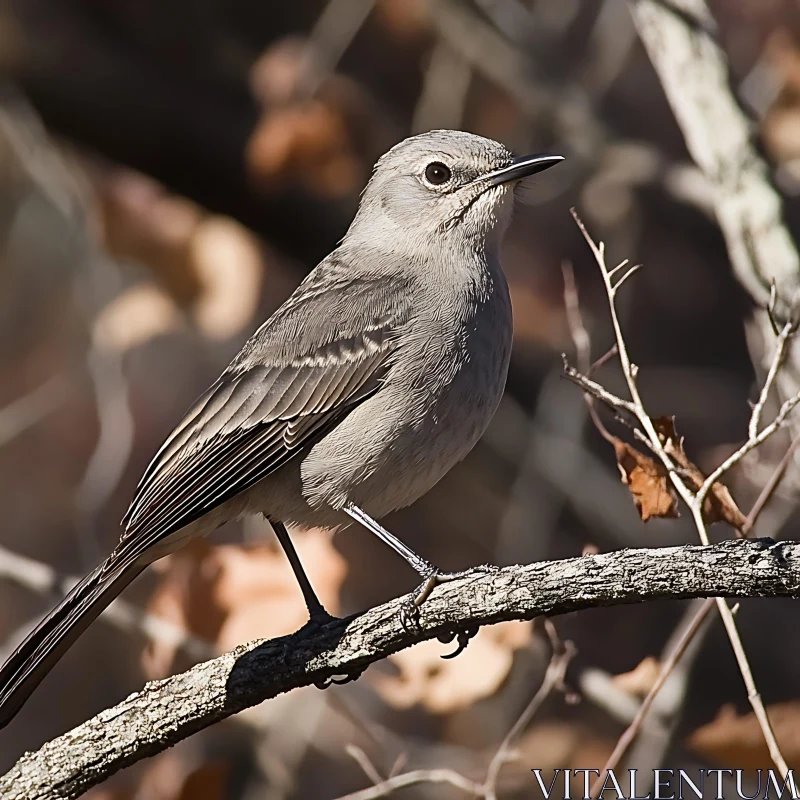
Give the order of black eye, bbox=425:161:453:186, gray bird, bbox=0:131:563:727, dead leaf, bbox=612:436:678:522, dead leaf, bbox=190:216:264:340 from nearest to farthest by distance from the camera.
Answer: dead leaf, bbox=612:436:678:522, gray bird, bbox=0:131:563:727, black eye, bbox=425:161:453:186, dead leaf, bbox=190:216:264:340

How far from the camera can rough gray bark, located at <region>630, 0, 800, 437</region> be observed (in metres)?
5.72

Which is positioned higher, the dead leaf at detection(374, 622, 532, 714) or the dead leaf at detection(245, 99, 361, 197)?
the dead leaf at detection(245, 99, 361, 197)

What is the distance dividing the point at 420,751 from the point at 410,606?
12.0 ft

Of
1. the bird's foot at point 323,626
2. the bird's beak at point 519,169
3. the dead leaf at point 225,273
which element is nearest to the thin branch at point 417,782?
the bird's foot at point 323,626

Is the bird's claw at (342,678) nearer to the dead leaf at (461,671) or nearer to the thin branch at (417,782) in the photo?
the thin branch at (417,782)

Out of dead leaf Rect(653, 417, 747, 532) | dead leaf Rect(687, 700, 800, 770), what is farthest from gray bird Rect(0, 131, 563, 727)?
dead leaf Rect(687, 700, 800, 770)

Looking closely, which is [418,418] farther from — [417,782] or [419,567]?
[417,782]

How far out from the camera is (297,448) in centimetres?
472

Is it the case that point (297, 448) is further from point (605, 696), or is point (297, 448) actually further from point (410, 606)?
point (605, 696)

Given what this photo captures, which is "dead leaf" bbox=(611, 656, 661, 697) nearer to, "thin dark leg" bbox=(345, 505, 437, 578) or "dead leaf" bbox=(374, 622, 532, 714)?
"dead leaf" bbox=(374, 622, 532, 714)

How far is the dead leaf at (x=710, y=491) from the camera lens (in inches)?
167

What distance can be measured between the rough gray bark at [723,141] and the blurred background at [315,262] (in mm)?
201

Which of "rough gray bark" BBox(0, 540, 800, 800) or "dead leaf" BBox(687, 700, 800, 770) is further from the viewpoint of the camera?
"dead leaf" BBox(687, 700, 800, 770)

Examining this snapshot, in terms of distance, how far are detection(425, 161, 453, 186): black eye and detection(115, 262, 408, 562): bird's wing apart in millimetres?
581
